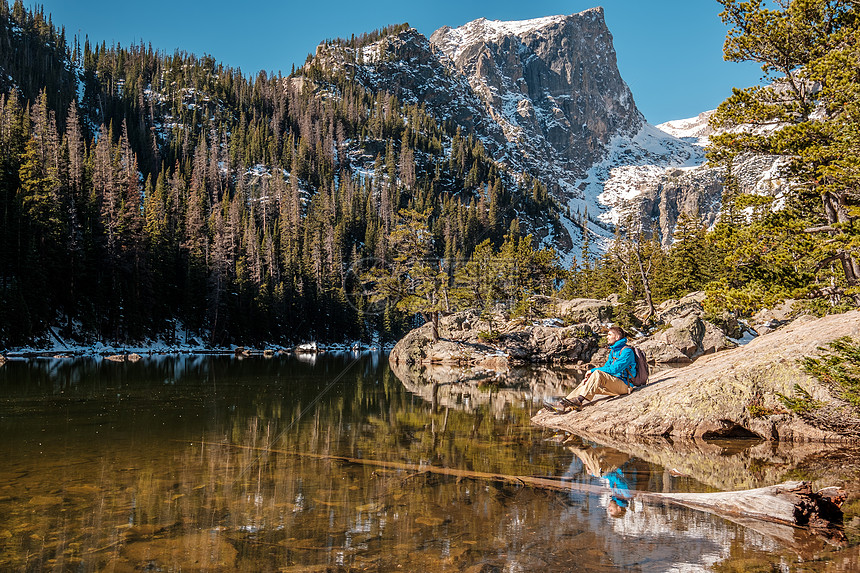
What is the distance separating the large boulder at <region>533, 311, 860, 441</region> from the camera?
902 cm

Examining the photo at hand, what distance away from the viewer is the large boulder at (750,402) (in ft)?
29.6

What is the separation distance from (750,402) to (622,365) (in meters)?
2.56

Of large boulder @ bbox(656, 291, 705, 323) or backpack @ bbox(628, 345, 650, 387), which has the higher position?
large boulder @ bbox(656, 291, 705, 323)

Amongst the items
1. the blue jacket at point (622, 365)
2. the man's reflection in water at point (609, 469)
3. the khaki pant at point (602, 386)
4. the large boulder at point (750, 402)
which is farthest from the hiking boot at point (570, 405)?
the man's reflection in water at point (609, 469)

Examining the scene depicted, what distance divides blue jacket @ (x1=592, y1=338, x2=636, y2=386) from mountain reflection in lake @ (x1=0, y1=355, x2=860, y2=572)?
6.36 feet

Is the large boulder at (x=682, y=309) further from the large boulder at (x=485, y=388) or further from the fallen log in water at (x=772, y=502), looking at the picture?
the fallen log in water at (x=772, y=502)

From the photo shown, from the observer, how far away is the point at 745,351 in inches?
434

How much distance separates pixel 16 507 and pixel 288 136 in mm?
149247

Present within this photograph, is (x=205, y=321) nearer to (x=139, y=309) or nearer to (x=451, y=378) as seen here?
(x=139, y=309)

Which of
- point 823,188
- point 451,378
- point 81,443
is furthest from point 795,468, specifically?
point 451,378

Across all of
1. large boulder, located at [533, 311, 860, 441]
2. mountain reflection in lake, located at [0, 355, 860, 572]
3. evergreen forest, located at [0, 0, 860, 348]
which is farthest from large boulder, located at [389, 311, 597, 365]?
large boulder, located at [533, 311, 860, 441]

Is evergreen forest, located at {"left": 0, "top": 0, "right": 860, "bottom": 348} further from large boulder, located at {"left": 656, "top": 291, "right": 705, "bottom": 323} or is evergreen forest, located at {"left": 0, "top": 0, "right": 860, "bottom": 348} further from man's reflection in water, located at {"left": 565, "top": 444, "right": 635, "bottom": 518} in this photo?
man's reflection in water, located at {"left": 565, "top": 444, "right": 635, "bottom": 518}

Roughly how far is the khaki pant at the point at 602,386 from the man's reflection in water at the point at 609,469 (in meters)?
2.27

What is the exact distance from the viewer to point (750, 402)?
9.43m
